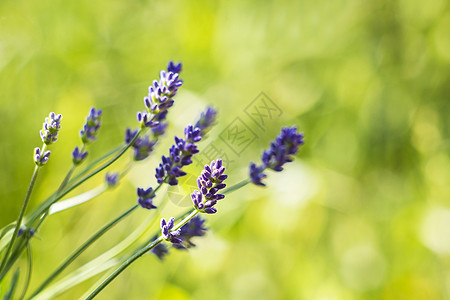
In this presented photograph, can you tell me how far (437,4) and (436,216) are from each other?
0.64 meters

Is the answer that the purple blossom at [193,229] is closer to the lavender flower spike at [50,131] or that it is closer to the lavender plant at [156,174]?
the lavender plant at [156,174]

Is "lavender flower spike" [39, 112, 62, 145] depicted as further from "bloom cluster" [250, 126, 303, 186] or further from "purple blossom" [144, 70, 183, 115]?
"bloom cluster" [250, 126, 303, 186]

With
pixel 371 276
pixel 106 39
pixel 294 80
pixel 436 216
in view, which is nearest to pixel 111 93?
pixel 106 39

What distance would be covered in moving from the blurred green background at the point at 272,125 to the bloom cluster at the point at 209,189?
0.64 m

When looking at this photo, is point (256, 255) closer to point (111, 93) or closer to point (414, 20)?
point (111, 93)

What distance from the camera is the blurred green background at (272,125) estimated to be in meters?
1.06

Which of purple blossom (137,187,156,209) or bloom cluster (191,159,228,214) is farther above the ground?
purple blossom (137,187,156,209)

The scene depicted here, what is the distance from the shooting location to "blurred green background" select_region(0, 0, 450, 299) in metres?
1.06

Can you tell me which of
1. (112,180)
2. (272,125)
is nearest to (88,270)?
(112,180)

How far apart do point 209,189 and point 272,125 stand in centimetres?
96

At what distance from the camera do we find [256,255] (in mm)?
1142

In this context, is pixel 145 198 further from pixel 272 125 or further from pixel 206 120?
pixel 272 125

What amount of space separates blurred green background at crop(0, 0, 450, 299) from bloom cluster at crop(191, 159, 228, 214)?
64 cm

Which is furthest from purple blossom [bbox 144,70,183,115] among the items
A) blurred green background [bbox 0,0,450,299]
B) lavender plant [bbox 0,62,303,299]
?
blurred green background [bbox 0,0,450,299]
